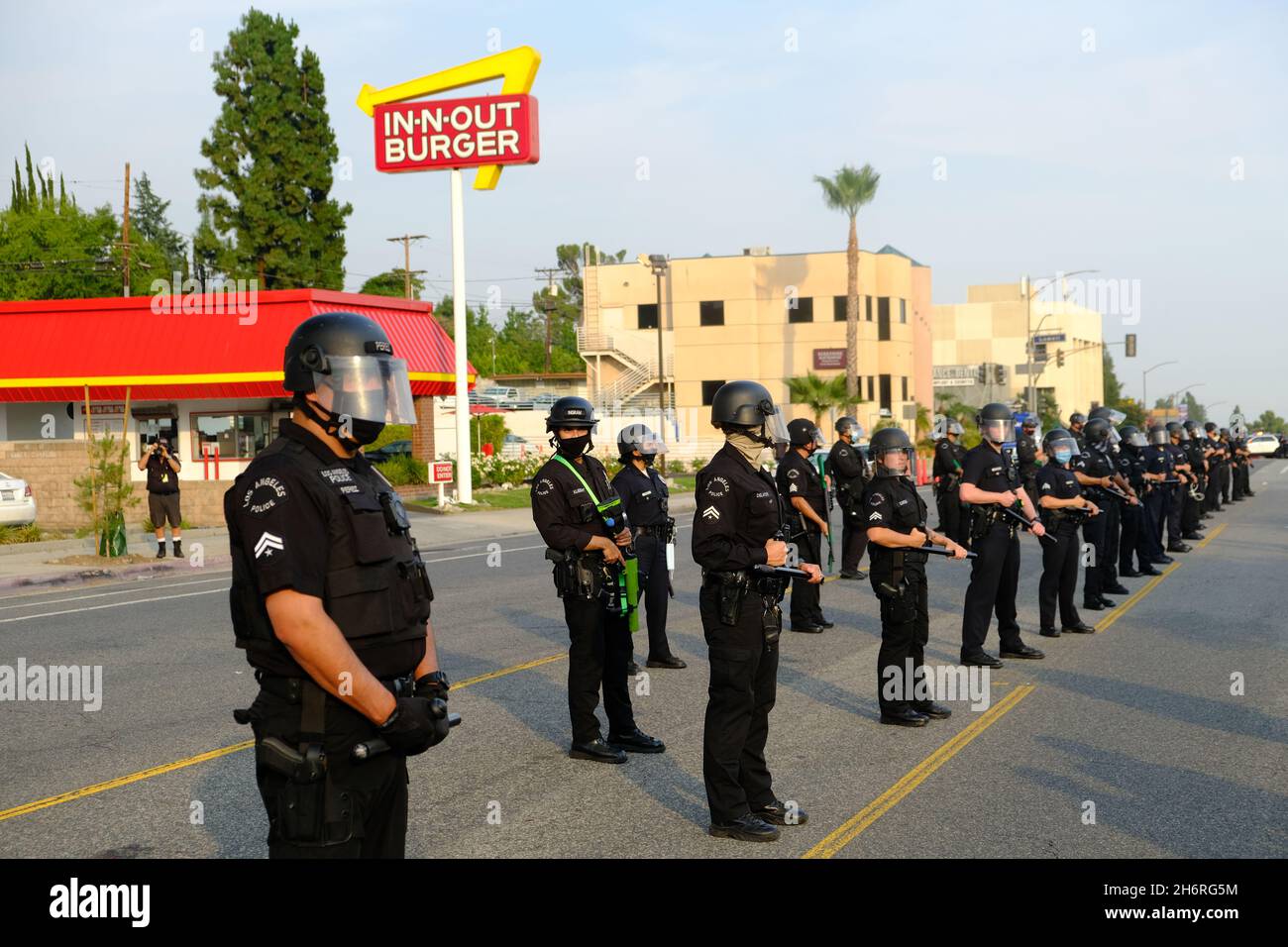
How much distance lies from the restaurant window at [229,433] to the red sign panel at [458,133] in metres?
7.86

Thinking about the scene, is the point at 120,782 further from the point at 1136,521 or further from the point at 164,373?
the point at 164,373

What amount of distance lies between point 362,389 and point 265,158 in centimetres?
5300

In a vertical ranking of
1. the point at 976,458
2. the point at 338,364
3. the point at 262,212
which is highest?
the point at 262,212

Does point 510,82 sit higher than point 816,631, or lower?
higher

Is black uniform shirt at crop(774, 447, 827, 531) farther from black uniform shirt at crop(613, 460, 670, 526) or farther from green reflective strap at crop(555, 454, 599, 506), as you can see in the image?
green reflective strap at crop(555, 454, 599, 506)

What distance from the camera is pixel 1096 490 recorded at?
14.8 metres

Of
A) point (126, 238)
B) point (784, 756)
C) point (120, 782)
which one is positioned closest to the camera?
point (120, 782)

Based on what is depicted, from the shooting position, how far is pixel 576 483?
777 centimetres

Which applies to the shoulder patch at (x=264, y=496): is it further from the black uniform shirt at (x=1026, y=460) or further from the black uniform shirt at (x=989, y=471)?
the black uniform shirt at (x=1026, y=460)

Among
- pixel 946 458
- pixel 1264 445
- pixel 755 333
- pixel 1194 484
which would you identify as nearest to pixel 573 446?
pixel 946 458

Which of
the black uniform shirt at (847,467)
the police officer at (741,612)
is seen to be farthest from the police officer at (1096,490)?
the police officer at (741,612)

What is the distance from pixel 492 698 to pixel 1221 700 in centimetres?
527
